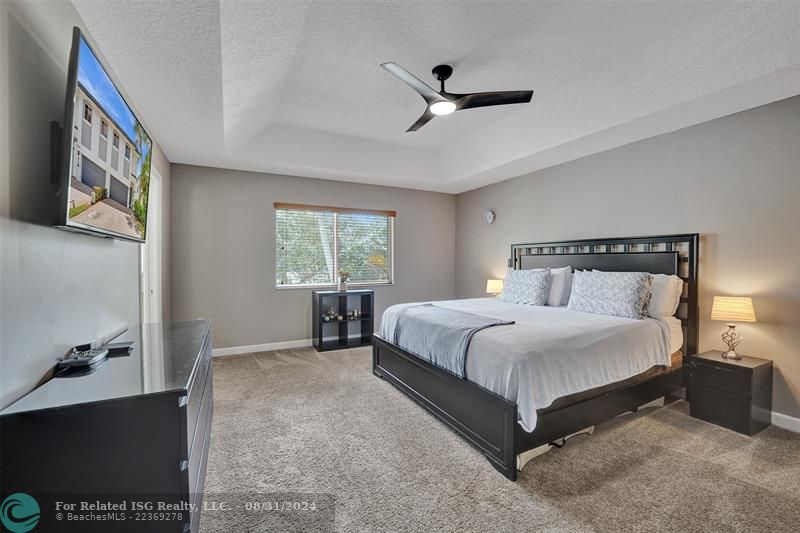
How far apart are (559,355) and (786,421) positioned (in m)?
2.07

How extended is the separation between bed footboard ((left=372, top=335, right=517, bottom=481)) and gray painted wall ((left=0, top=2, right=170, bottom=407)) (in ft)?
7.23

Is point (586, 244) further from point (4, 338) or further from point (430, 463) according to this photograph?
point (4, 338)

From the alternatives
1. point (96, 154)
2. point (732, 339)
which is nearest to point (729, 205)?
point (732, 339)

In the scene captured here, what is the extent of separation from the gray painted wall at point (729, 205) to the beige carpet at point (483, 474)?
810 millimetres

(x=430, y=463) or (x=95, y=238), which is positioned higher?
(x=95, y=238)

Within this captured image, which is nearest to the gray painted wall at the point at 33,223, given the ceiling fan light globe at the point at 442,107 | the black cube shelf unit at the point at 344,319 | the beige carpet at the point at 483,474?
the beige carpet at the point at 483,474

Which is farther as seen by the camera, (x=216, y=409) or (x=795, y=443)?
(x=216, y=409)

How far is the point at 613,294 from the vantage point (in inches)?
130

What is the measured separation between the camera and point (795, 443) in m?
2.50

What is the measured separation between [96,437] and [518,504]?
1911 millimetres

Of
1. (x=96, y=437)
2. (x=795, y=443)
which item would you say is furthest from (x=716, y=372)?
(x=96, y=437)

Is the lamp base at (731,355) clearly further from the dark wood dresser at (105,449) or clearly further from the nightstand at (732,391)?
the dark wood dresser at (105,449)

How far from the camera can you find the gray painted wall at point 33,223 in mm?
1215

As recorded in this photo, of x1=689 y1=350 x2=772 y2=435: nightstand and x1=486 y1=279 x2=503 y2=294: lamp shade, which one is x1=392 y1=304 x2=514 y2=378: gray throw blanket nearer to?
x1=689 y1=350 x2=772 y2=435: nightstand
